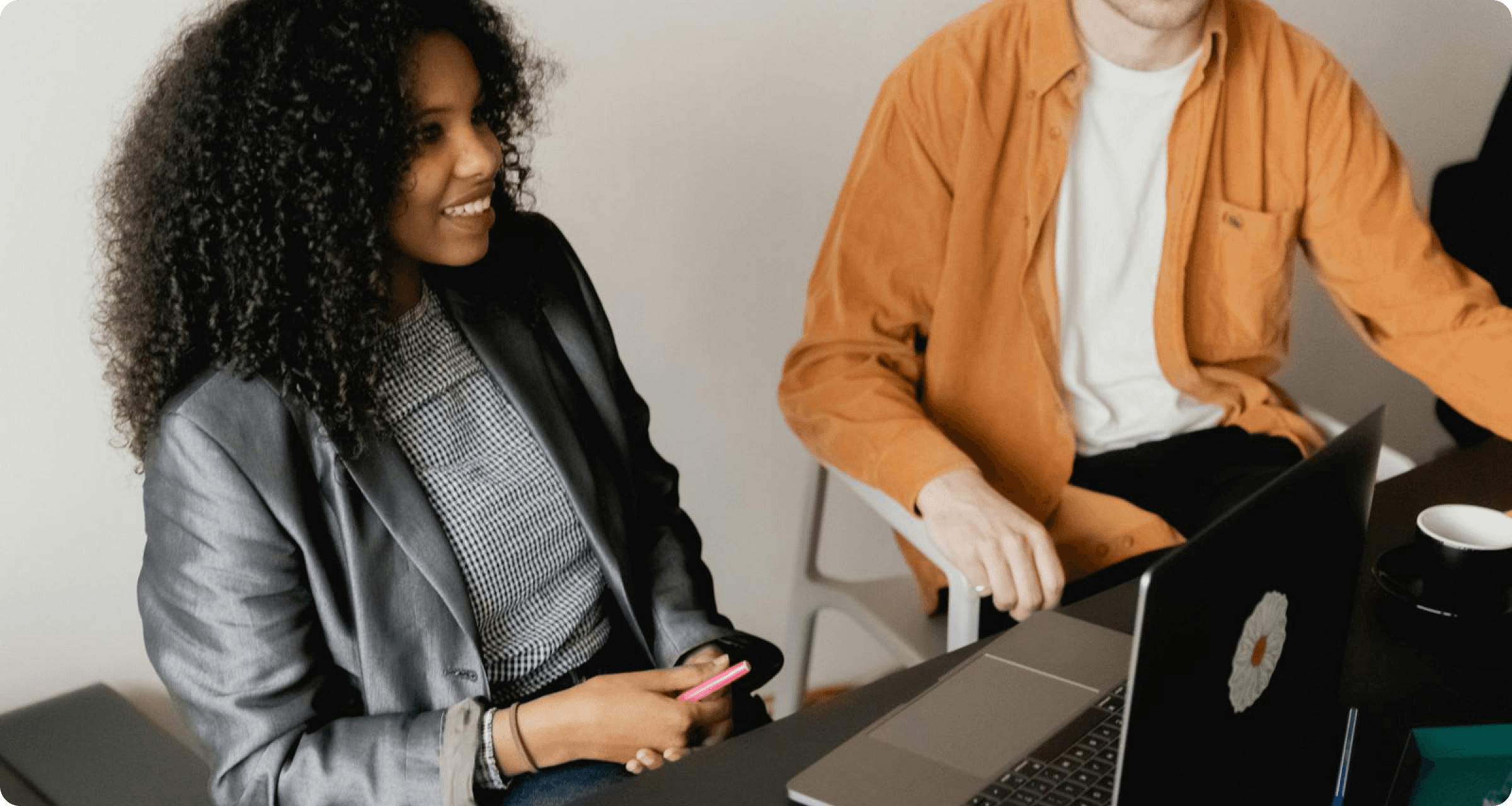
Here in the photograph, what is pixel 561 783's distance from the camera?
1.20 m

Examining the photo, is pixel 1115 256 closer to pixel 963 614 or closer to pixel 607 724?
pixel 963 614

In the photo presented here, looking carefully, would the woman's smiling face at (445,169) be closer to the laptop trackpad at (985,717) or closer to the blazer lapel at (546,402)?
the blazer lapel at (546,402)

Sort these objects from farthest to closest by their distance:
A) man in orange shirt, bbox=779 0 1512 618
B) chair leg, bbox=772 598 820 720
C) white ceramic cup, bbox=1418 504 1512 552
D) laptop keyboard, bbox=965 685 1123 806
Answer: chair leg, bbox=772 598 820 720, man in orange shirt, bbox=779 0 1512 618, white ceramic cup, bbox=1418 504 1512 552, laptop keyboard, bbox=965 685 1123 806

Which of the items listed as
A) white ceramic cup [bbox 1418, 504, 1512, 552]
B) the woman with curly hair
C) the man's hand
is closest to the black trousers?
the man's hand

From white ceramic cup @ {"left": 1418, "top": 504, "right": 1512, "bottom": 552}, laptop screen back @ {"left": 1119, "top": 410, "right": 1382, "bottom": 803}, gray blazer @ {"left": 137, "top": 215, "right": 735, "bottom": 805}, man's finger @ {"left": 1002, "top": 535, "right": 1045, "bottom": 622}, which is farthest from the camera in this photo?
man's finger @ {"left": 1002, "top": 535, "right": 1045, "bottom": 622}

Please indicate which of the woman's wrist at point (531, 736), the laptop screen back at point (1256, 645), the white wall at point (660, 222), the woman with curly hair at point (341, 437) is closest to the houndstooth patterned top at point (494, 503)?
the woman with curly hair at point (341, 437)

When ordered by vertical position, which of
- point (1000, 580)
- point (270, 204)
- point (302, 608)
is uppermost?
point (270, 204)

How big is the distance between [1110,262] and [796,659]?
0.65 m

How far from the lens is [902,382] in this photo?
5.14 feet

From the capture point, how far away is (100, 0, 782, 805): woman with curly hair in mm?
1084

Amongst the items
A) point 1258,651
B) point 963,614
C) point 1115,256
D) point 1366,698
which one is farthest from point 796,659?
point 1258,651

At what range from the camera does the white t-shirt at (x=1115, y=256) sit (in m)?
1.65

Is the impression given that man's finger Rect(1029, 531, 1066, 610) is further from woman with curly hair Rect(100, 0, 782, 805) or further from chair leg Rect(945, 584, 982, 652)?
woman with curly hair Rect(100, 0, 782, 805)

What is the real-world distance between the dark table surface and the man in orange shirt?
0.42 meters
